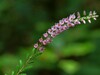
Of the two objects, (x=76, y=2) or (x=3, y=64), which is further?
(x=76, y=2)

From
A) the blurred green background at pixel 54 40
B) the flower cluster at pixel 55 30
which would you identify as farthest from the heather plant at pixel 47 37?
the blurred green background at pixel 54 40

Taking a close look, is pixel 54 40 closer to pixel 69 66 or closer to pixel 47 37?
pixel 69 66

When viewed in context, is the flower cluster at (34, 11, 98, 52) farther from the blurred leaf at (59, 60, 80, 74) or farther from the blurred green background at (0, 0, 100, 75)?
the blurred leaf at (59, 60, 80, 74)

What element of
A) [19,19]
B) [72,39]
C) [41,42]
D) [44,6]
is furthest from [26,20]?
[41,42]

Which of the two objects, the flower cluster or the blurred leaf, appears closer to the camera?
the flower cluster

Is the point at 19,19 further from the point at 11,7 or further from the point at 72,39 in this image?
the point at 72,39

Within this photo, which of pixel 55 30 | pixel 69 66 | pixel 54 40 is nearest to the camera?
pixel 55 30

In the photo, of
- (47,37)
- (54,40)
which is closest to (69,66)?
(54,40)

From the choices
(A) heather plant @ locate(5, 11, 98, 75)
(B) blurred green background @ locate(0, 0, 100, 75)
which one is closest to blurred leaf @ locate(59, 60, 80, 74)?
(B) blurred green background @ locate(0, 0, 100, 75)
